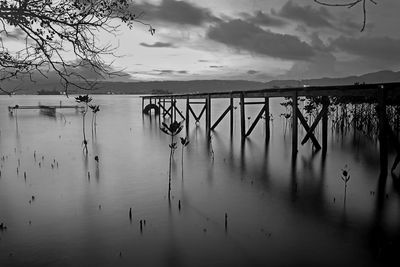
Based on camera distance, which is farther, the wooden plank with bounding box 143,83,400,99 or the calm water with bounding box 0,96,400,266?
the wooden plank with bounding box 143,83,400,99

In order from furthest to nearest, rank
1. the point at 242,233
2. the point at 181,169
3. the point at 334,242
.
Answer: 1. the point at 181,169
2. the point at 242,233
3. the point at 334,242

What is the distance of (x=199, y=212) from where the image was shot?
323 inches

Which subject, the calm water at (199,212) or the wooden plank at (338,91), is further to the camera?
the wooden plank at (338,91)

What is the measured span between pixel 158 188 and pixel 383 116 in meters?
6.98

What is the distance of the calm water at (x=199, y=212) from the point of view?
6.02 metres

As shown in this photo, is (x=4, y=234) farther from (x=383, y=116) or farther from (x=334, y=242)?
(x=383, y=116)

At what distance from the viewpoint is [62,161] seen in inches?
580

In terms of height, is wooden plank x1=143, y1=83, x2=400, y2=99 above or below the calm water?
above

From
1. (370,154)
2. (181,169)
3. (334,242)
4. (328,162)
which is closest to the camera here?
(334,242)

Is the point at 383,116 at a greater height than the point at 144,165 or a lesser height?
greater

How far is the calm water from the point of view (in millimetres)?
6023

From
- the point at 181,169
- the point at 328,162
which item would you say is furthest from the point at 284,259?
the point at 328,162

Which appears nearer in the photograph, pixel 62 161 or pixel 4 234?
pixel 4 234

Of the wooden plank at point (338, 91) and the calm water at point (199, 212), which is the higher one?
the wooden plank at point (338, 91)
